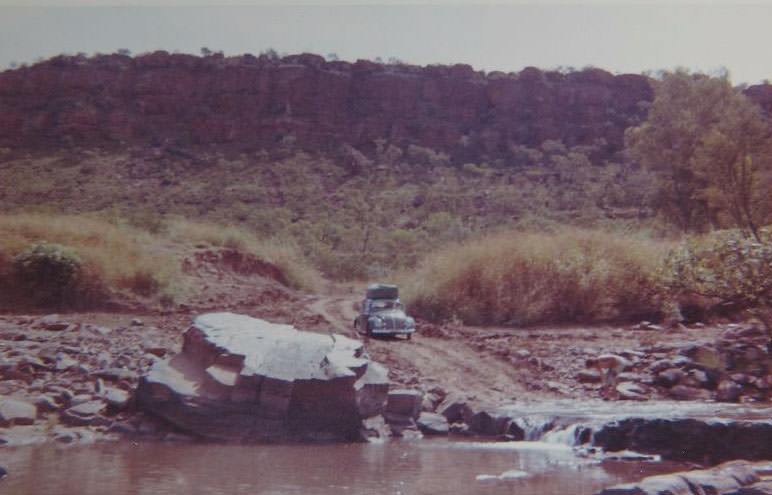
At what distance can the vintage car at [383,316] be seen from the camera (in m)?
18.4

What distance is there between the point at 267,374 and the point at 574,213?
35.9 m

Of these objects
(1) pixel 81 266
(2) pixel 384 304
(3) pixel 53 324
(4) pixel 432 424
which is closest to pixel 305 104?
(1) pixel 81 266

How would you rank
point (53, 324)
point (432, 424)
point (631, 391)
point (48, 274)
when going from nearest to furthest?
point (432, 424)
point (631, 391)
point (53, 324)
point (48, 274)

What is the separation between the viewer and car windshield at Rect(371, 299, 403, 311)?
19.1 m

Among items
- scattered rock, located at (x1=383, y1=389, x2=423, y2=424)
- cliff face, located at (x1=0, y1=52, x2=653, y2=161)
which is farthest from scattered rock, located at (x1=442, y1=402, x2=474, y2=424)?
cliff face, located at (x1=0, y1=52, x2=653, y2=161)

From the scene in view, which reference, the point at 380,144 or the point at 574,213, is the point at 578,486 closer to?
the point at 574,213

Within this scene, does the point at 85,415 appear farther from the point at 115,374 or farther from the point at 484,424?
the point at 484,424

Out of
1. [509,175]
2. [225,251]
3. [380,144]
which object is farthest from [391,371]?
[380,144]

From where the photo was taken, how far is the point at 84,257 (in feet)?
68.8

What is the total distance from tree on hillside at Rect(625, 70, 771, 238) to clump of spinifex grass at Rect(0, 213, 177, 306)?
1796cm

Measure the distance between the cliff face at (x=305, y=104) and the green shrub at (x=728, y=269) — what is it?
138 feet

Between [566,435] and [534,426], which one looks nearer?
[566,435]

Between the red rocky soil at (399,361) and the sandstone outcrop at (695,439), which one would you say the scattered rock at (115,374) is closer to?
the red rocky soil at (399,361)

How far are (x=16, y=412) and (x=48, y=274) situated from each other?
9.85 m
